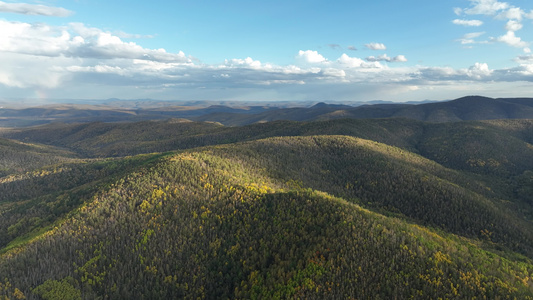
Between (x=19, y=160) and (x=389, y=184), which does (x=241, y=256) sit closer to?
(x=389, y=184)

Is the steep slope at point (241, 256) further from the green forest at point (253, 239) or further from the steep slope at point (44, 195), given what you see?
the steep slope at point (44, 195)

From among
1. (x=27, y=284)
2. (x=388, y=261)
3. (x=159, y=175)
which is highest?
(x=159, y=175)

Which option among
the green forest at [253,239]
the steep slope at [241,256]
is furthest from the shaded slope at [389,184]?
the steep slope at [241,256]

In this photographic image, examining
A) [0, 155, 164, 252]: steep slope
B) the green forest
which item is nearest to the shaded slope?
the green forest

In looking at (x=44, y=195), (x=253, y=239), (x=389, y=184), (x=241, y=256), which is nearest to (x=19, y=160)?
(x=44, y=195)

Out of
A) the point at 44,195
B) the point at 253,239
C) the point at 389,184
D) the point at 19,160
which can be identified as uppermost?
the point at 253,239

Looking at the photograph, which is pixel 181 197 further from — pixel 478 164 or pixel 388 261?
pixel 478 164

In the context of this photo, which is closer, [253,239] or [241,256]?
[241,256]

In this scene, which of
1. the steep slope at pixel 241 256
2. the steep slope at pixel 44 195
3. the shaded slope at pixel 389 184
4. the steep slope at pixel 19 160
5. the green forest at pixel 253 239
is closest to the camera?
the steep slope at pixel 241 256

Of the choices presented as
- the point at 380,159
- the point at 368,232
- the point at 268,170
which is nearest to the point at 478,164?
the point at 380,159
